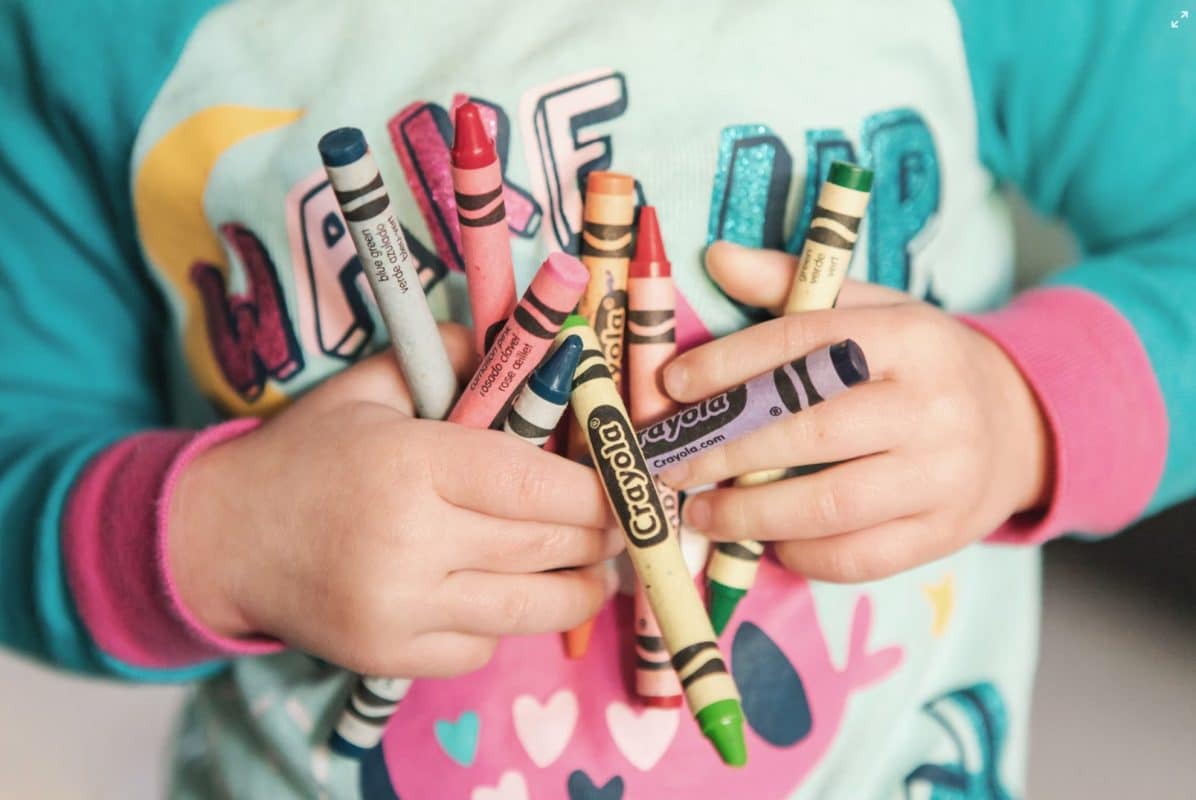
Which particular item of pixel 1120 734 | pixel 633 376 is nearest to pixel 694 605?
pixel 633 376

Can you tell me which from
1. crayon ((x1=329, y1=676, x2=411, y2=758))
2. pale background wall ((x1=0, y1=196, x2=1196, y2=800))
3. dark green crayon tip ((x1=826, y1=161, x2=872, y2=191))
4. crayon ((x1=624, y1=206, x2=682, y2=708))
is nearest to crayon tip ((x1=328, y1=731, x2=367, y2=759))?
crayon ((x1=329, y1=676, x2=411, y2=758))

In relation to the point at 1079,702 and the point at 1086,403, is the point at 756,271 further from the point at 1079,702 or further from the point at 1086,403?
the point at 1079,702

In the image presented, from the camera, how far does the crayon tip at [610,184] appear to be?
0.92 feet

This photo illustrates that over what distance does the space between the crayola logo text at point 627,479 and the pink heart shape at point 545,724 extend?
0.34 ft

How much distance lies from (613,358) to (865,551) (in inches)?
3.6

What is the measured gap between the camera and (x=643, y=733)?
1.07 ft

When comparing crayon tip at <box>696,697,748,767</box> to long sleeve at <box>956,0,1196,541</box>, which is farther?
long sleeve at <box>956,0,1196,541</box>

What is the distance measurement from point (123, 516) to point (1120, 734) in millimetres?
499

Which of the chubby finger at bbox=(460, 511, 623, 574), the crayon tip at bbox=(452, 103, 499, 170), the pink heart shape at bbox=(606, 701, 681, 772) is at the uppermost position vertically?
the crayon tip at bbox=(452, 103, 499, 170)

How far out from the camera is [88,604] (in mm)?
351

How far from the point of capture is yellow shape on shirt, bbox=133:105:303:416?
13.7 inches

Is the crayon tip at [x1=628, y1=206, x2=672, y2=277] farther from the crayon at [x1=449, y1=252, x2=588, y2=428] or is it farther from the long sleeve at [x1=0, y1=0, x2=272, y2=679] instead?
the long sleeve at [x1=0, y1=0, x2=272, y2=679]

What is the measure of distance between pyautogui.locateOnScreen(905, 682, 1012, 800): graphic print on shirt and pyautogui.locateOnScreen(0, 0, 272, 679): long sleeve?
0.24m

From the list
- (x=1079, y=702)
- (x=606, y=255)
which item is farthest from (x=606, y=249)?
(x=1079, y=702)
